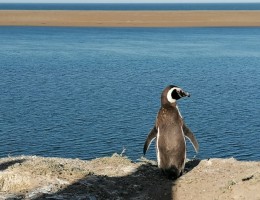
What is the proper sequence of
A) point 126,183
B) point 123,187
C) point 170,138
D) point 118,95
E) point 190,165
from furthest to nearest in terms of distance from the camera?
point 118,95 < point 190,165 < point 170,138 < point 126,183 < point 123,187

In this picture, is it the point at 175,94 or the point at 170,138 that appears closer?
the point at 175,94

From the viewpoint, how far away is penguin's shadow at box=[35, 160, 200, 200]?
36.3 ft

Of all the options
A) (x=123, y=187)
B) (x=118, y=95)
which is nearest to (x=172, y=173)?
(x=123, y=187)

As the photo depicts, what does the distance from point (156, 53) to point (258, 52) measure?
40.8 ft

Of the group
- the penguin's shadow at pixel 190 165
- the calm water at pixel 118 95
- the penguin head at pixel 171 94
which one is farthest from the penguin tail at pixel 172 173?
the calm water at pixel 118 95

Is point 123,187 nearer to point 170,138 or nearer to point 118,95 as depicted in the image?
point 170,138

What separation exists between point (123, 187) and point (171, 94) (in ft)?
8.41

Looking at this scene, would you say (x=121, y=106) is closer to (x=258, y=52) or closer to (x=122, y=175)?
(x=122, y=175)

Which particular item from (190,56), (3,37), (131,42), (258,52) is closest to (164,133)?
(190,56)

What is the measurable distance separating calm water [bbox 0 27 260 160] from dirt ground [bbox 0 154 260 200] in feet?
32.9

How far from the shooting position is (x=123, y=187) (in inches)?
475

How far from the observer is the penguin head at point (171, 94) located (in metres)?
12.6

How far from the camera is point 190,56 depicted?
60.6 metres

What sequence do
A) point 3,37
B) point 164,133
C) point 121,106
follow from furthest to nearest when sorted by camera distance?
1. point 3,37
2. point 121,106
3. point 164,133
